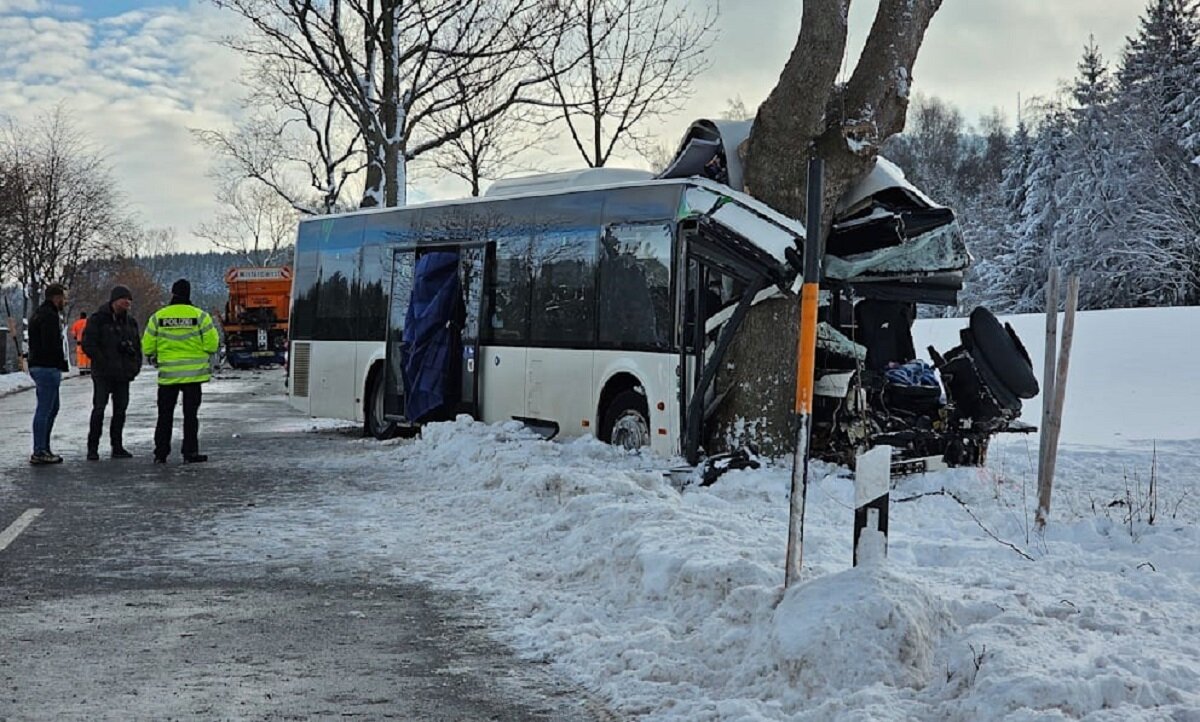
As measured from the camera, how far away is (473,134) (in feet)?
111

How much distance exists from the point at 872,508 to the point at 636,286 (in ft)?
21.9

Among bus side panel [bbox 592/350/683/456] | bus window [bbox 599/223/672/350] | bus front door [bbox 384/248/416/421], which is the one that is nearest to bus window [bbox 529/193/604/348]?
bus window [bbox 599/223/672/350]

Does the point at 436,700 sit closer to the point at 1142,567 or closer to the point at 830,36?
the point at 1142,567

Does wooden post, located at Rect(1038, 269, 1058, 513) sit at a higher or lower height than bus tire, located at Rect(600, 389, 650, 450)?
higher

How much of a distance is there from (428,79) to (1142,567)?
2370 cm

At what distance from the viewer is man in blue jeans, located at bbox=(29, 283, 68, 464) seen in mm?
13484

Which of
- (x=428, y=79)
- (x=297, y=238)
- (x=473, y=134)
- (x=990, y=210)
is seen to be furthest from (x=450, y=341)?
(x=990, y=210)

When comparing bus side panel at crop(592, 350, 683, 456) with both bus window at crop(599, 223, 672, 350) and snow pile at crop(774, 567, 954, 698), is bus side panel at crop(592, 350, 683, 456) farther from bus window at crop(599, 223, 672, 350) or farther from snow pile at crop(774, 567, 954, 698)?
snow pile at crop(774, 567, 954, 698)

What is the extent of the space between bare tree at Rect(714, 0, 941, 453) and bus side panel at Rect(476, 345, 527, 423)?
3.43 m

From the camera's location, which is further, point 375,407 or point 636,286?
point 375,407

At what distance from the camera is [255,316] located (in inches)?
1794

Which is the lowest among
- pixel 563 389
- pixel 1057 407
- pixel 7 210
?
pixel 563 389

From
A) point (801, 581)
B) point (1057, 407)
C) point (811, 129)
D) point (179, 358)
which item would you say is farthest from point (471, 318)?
point (801, 581)

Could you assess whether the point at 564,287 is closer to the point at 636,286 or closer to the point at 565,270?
the point at 565,270
